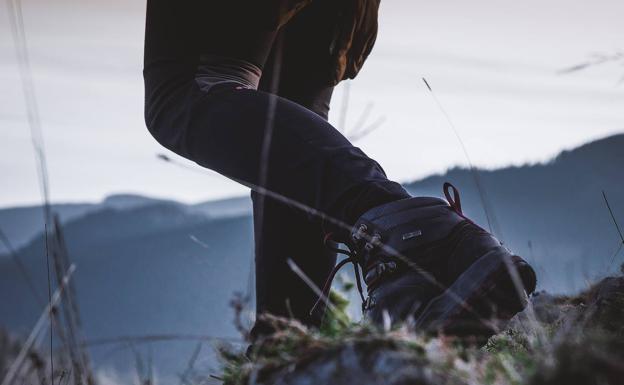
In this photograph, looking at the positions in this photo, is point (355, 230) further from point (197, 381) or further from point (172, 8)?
point (172, 8)

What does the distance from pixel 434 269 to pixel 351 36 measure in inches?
32.0

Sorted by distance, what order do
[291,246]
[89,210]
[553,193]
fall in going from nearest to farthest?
[291,246] < [553,193] < [89,210]

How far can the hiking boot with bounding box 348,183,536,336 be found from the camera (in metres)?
1.25

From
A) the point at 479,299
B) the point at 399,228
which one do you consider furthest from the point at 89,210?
the point at 479,299

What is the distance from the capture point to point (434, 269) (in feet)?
4.46

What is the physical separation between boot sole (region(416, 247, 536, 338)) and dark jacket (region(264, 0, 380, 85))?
84cm

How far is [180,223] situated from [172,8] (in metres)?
109

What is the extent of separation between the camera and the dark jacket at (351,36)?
1839mm

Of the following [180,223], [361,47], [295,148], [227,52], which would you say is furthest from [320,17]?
[180,223]

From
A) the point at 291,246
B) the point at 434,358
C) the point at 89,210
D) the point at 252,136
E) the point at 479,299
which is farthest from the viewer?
the point at 89,210

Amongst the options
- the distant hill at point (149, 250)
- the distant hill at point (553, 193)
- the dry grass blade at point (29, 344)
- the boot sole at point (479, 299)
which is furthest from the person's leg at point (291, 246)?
the distant hill at point (149, 250)

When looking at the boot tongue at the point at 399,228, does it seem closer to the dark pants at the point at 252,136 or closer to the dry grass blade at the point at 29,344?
the dark pants at the point at 252,136

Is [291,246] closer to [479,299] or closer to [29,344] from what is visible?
[479,299]

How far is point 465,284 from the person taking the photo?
1.27m
